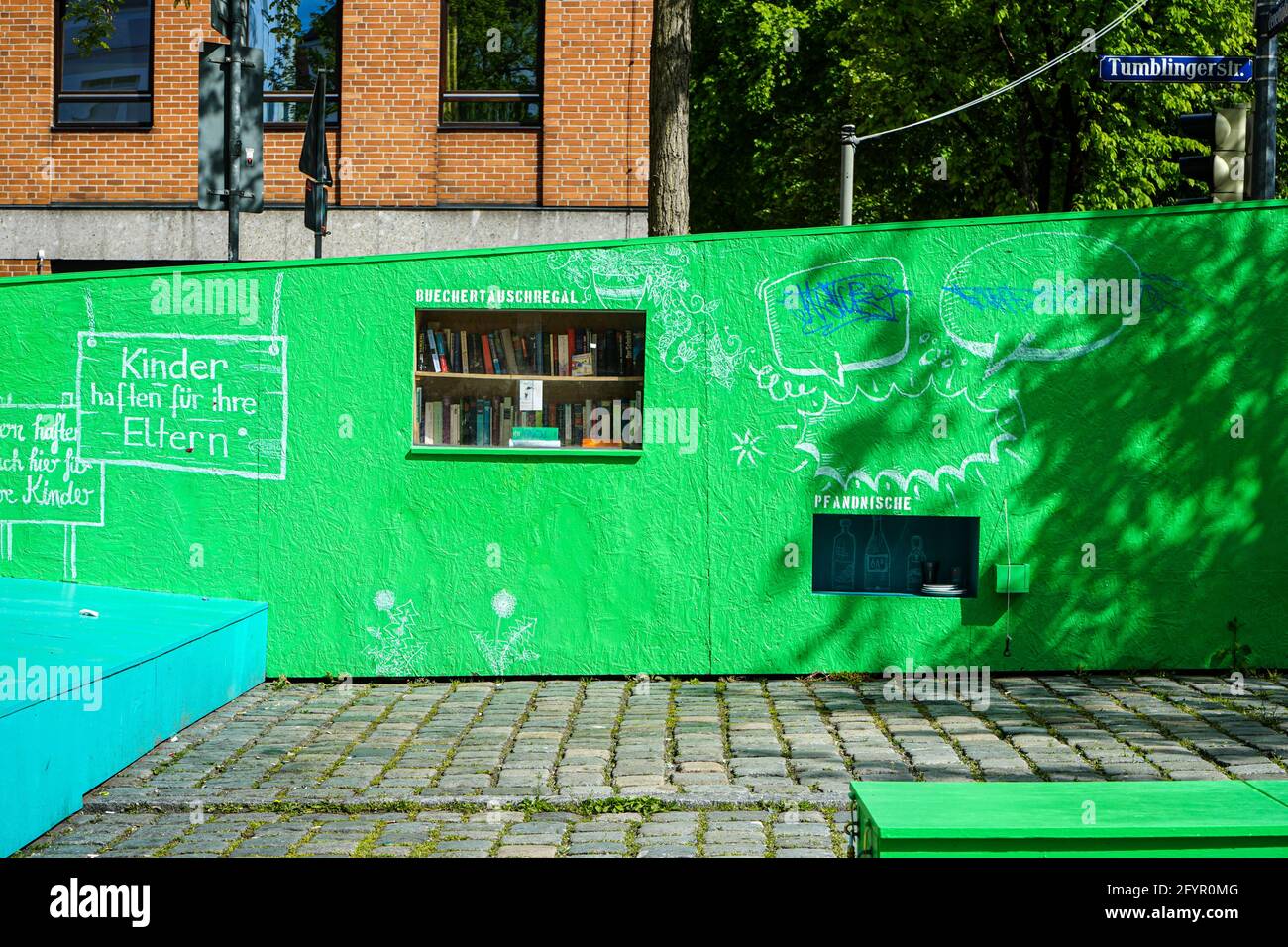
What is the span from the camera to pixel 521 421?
945 cm

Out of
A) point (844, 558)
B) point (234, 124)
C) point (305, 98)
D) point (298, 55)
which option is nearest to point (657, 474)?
point (844, 558)

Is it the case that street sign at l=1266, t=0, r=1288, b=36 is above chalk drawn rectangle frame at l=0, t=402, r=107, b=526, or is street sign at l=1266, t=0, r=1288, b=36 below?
above

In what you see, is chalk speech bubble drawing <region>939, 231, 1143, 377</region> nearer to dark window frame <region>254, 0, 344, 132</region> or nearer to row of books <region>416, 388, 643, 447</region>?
row of books <region>416, 388, 643, 447</region>

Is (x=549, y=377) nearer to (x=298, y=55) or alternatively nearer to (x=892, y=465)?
(x=892, y=465)

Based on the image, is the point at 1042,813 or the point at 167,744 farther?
the point at 167,744

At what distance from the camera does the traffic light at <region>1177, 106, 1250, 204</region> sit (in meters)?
9.79

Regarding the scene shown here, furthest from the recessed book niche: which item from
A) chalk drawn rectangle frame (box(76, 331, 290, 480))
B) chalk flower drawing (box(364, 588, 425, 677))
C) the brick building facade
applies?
the brick building facade

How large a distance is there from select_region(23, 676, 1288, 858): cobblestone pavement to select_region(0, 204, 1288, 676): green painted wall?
0.36 meters

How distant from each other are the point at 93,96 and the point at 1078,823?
62.2 feet

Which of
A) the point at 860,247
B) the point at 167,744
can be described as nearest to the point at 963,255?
the point at 860,247

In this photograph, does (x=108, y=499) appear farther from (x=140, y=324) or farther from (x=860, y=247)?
(x=860, y=247)

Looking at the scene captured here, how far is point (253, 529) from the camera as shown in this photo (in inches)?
363
